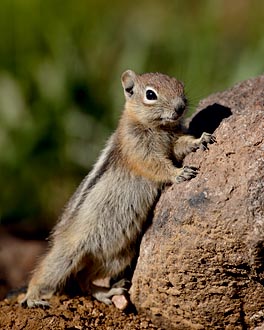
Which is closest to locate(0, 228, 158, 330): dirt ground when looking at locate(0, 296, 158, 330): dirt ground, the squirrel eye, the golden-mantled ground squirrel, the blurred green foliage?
locate(0, 296, 158, 330): dirt ground

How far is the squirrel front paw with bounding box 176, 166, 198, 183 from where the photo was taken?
590 centimetres

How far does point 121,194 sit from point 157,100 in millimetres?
883

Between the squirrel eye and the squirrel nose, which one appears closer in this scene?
the squirrel nose

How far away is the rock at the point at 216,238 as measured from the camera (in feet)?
17.6

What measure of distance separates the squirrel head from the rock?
1.15ft

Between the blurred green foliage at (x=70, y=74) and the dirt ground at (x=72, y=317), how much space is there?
3515mm

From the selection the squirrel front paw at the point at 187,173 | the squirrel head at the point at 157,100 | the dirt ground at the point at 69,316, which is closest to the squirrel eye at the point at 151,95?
the squirrel head at the point at 157,100

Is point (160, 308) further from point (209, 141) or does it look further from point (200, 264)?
point (209, 141)

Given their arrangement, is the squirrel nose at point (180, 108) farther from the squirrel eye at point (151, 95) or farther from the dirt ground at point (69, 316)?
the dirt ground at point (69, 316)

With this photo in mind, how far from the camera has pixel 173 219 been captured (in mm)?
5867

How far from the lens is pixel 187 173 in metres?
5.93

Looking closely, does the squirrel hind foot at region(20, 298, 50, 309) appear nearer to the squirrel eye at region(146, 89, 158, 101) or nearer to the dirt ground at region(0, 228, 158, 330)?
the dirt ground at region(0, 228, 158, 330)

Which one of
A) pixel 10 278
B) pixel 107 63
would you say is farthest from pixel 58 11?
pixel 10 278

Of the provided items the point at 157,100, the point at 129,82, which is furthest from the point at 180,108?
the point at 129,82
